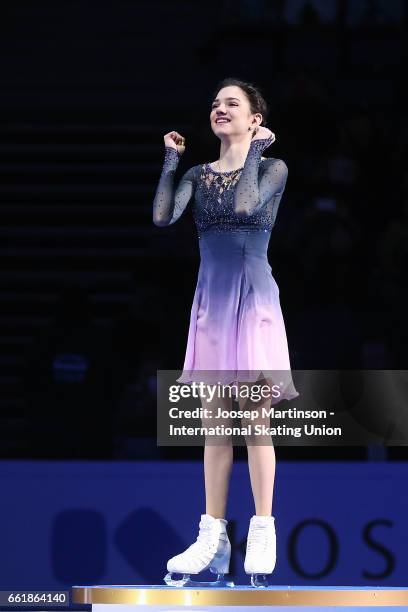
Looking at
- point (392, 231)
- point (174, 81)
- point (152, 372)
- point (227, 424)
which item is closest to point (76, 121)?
point (174, 81)

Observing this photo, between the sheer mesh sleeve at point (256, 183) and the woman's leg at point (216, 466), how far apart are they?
64 cm

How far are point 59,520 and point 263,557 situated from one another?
185cm

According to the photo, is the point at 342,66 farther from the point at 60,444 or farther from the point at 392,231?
the point at 60,444

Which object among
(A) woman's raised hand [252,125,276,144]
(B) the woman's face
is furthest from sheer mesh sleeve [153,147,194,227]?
(A) woman's raised hand [252,125,276,144]

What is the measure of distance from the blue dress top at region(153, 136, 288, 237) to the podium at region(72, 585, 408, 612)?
116cm

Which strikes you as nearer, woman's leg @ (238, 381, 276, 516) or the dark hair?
woman's leg @ (238, 381, 276, 516)

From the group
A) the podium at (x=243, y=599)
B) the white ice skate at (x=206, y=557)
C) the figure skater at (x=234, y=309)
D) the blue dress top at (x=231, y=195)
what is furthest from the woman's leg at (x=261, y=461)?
the blue dress top at (x=231, y=195)

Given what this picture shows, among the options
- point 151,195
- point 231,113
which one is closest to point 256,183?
point 231,113

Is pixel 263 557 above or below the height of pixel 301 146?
below

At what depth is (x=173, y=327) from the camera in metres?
7.21

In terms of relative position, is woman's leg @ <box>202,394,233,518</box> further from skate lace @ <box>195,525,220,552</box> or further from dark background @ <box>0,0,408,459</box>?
dark background @ <box>0,0,408,459</box>

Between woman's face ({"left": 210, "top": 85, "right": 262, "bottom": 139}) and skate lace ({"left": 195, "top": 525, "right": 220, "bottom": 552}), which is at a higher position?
woman's face ({"left": 210, "top": 85, "right": 262, "bottom": 139})

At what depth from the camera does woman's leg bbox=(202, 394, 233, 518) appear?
4742 millimetres

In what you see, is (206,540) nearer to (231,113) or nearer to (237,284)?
(237,284)
